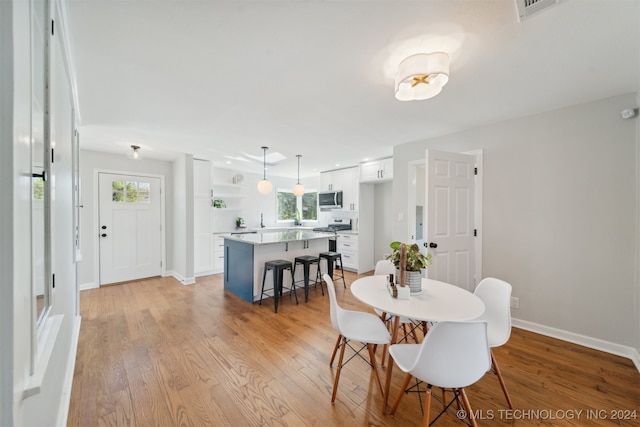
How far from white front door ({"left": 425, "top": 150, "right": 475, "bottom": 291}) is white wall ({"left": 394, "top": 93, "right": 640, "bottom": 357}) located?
0.22m

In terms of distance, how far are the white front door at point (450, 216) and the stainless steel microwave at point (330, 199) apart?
9.84 ft

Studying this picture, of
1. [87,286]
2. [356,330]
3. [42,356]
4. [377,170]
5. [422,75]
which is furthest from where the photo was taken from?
[377,170]

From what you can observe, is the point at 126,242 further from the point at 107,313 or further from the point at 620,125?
the point at 620,125

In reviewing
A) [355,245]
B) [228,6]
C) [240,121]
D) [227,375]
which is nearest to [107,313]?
[227,375]

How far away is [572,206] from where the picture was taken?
261 centimetres

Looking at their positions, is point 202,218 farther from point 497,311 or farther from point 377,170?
point 497,311

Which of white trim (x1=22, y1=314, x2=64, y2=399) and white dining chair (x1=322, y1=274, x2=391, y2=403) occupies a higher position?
white trim (x1=22, y1=314, x2=64, y2=399)

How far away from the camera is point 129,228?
4.59 m

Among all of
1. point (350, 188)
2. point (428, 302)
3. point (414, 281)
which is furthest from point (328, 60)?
point (350, 188)

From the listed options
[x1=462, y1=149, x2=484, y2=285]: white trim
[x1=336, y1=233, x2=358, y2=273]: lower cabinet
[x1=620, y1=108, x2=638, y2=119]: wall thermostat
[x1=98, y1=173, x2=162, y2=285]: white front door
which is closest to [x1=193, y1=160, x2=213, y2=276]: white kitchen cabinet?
[x1=98, y1=173, x2=162, y2=285]: white front door

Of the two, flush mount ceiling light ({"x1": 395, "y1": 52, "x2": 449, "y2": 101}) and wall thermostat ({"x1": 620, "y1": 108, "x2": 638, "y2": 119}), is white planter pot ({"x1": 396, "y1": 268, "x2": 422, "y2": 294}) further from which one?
wall thermostat ({"x1": 620, "y1": 108, "x2": 638, "y2": 119})

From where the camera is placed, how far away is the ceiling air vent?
1.32 meters

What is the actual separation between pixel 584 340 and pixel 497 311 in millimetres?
1548

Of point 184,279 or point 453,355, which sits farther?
point 184,279
